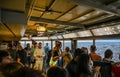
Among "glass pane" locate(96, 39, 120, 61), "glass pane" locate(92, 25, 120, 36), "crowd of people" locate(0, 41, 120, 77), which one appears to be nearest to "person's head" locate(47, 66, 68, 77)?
"crowd of people" locate(0, 41, 120, 77)

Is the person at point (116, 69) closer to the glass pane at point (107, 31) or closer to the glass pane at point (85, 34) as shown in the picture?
the glass pane at point (107, 31)

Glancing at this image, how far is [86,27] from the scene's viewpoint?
7.60 meters

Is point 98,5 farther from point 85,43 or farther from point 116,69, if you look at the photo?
point 85,43

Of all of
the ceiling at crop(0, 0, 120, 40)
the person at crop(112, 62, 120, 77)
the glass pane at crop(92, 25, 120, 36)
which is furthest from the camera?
the glass pane at crop(92, 25, 120, 36)

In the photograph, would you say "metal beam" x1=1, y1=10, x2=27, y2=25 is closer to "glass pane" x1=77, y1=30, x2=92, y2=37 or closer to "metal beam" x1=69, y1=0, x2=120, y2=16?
"metal beam" x1=69, y1=0, x2=120, y2=16

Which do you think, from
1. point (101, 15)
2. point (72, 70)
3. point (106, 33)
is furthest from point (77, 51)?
point (106, 33)

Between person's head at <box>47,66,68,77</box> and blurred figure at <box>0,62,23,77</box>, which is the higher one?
blurred figure at <box>0,62,23,77</box>

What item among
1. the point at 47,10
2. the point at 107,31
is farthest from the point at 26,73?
the point at 107,31

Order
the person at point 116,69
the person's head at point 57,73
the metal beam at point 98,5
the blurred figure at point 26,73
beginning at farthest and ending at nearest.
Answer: the person at point 116,69
the metal beam at point 98,5
the person's head at point 57,73
the blurred figure at point 26,73

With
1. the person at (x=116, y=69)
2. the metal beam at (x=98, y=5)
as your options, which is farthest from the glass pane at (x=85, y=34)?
the person at (x=116, y=69)

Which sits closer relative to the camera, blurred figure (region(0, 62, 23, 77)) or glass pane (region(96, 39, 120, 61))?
blurred figure (region(0, 62, 23, 77))

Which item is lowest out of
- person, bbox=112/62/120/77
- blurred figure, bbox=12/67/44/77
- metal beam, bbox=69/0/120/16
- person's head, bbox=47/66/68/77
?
person, bbox=112/62/120/77

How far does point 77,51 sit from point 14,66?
90.5 inches

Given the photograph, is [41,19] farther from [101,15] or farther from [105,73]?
[105,73]
